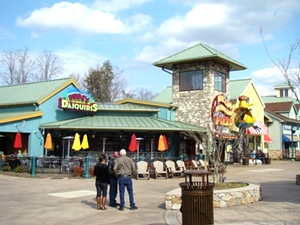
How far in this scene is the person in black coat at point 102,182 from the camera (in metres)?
10.9

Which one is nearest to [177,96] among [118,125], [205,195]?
[118,125]

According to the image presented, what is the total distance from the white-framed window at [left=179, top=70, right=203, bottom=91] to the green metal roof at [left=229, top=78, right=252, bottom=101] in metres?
6.05

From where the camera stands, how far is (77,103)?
89.6ft

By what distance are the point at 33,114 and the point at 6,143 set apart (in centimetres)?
525

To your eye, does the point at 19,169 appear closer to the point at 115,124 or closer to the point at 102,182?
the point at 115,124

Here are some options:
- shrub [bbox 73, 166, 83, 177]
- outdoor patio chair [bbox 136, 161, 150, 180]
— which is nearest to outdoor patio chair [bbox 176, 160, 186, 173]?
outdoor patio chair [bbox 136, 161, 150, 180]

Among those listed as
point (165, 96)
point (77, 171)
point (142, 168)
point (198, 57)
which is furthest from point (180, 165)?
point (165, 96)

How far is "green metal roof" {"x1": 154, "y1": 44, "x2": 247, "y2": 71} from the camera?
29756 millimetres

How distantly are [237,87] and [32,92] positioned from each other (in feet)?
65.8

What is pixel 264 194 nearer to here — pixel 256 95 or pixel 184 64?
pixel 184 64

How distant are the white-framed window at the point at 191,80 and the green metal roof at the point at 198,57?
3.85 feet

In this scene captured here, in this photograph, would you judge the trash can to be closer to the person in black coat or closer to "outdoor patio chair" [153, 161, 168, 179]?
the person in black coat

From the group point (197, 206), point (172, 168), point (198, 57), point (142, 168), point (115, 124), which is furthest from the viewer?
point (198, 57)

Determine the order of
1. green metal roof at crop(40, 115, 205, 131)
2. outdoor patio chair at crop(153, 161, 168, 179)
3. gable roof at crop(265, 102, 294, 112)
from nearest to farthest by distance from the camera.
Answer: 1. outdoor patio chair at crop(153, 161, 168, 179)
2. green metal roof at crop(40, 115, 205, 131)
3. gable roof at crop(265, 102, 294, 112)
